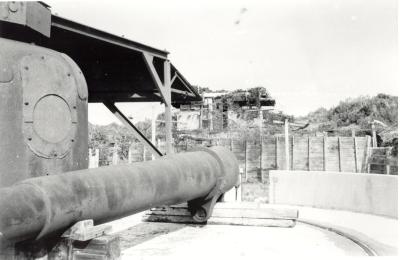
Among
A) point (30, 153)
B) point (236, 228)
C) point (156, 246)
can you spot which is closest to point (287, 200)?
point (236, 228)

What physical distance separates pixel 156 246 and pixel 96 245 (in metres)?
2.60

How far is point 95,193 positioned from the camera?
3197 millimetres

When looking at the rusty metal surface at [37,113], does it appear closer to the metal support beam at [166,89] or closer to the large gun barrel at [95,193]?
the large gun barrel at [95,193]

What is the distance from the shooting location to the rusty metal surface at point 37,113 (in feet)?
10.6

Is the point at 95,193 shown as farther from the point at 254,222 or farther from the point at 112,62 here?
the point at 112,62

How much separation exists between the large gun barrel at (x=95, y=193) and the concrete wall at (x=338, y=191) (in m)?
3.67

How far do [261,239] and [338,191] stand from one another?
3.21m

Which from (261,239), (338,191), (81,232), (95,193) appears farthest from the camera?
(338,191)

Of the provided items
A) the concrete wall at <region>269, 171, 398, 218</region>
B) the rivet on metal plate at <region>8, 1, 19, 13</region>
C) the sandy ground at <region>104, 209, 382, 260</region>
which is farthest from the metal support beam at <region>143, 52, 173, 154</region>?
the concrete wall at <region>269, 171, 398, 218</region>

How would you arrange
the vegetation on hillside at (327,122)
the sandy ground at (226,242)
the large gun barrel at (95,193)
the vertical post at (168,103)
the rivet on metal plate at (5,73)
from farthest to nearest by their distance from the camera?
the vegetation on hillside at (327,122) < the vertical post at (168,103) < the sandy ground at (226,242) < the rivet on metal plate at (5,73) < the large gun barrel at (95,193)

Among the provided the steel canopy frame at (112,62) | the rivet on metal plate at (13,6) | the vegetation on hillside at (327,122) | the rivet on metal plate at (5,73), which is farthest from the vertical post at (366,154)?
the rivet on metal plate at (5,73)

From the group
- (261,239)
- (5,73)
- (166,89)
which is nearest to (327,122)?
(166,89)

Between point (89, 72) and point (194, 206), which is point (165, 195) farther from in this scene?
point (89, 72)

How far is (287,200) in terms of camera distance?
9172 millimetres
